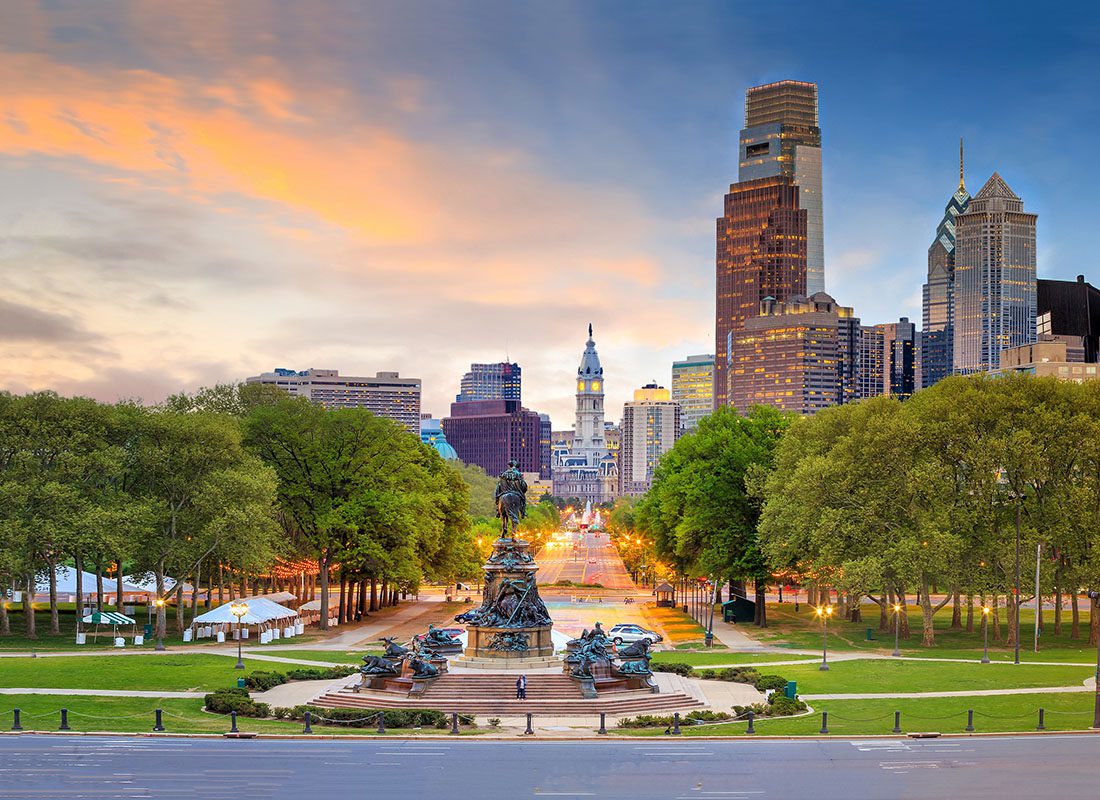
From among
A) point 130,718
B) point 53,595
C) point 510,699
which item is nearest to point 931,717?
point 510,699

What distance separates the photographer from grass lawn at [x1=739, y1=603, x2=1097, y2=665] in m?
67.2

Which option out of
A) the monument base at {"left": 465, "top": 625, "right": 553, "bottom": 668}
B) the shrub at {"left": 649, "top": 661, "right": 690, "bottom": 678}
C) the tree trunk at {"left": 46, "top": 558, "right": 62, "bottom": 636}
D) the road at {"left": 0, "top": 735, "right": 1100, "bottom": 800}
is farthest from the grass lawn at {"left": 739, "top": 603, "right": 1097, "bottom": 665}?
the tree trunk at {"left": 46, "top": 558, "right": 62, "bottom": 636}

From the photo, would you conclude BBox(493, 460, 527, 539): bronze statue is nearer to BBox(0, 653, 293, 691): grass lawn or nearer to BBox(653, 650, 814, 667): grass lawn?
BBox(653, 650, 814, 667): grass lawn

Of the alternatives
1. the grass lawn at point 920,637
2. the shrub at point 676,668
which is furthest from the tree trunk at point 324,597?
the shrub at point 676,668

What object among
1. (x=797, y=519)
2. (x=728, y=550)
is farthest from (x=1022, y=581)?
(x=728, y=550)

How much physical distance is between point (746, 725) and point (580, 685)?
26.6 ft

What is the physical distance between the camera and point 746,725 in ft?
145

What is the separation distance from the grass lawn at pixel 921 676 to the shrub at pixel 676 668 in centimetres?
483

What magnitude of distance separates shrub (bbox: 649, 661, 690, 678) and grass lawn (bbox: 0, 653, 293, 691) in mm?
19596

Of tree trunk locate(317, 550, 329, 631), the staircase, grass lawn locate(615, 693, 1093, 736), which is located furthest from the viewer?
tree trunk locate(317, 550, 329, 631)

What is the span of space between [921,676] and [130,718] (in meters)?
37.4

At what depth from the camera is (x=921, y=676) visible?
57.1 m

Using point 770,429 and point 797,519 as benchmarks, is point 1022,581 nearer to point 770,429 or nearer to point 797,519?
point 797,519

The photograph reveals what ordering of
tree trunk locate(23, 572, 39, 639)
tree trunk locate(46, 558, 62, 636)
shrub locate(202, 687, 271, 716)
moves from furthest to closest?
tree trunk locate(46, 558, 62, 636), tree trunk locate(23, 572, 39, 639), shrub locate(202, 687, 271, 716)
